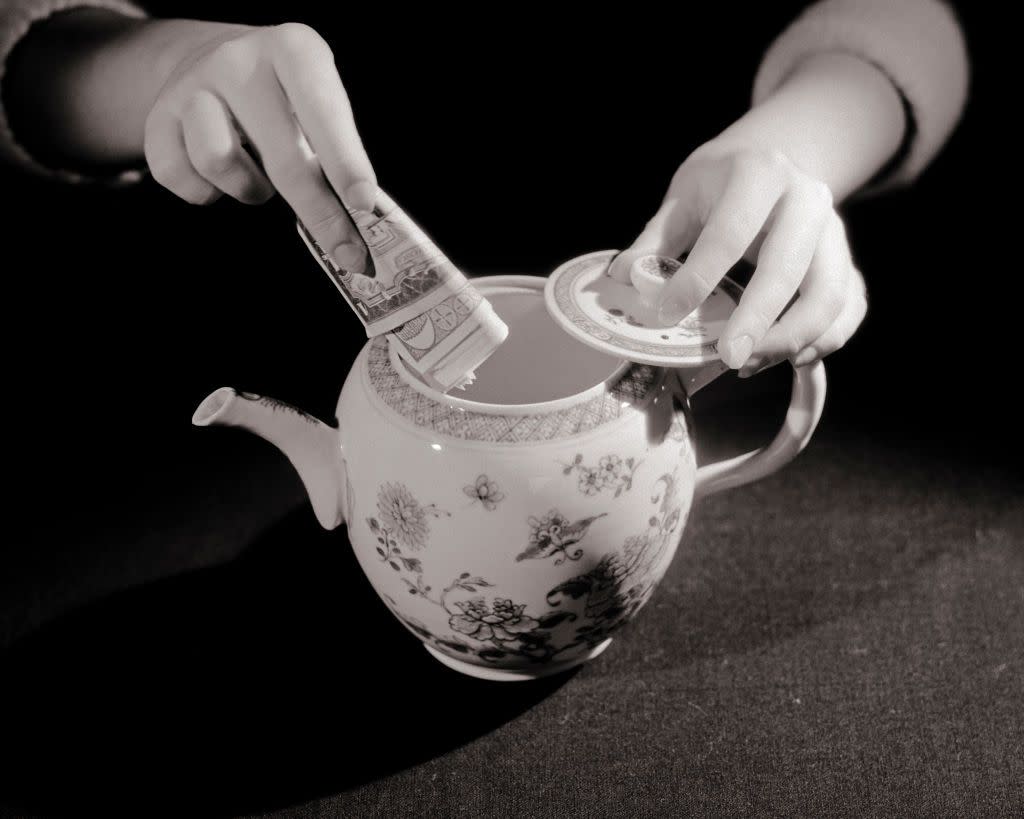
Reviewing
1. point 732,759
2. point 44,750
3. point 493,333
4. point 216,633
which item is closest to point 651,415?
point 493,333

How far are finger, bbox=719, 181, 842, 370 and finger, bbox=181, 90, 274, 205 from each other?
0.38 m

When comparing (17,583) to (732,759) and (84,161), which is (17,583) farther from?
(732,759)

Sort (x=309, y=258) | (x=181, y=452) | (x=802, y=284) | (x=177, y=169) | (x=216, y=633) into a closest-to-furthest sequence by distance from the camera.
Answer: (x=177, y=169) < (x=802, y=284) < (x=216, y=633) < (x=181, y=452) < (x=309, y=258)

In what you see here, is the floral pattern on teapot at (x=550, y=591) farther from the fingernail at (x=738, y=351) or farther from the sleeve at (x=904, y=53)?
the sleeve at (x=904, y=53)

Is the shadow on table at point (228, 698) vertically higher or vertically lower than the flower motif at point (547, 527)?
lower

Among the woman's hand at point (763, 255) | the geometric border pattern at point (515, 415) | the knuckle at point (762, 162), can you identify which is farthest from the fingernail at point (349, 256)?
the knuckle at point (762, 162)

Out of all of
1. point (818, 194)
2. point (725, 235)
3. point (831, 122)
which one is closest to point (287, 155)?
point (725, 235)

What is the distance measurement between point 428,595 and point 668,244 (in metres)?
0.38

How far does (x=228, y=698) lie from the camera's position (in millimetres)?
874

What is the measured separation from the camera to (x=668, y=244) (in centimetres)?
85

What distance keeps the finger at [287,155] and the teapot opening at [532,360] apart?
0.21 meters

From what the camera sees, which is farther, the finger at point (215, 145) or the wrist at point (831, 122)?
the wrist at point (831, 122)

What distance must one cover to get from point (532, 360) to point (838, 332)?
282 millimetres

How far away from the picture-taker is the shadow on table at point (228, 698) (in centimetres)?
81
